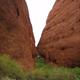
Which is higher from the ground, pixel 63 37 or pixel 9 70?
pixel 9 70

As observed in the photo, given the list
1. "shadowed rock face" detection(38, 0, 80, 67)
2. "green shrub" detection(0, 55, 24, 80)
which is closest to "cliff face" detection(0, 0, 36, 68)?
"green shrub" detection(0, 55, 24, 80)

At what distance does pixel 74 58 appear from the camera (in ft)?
43.8

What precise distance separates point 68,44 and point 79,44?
1.12 m

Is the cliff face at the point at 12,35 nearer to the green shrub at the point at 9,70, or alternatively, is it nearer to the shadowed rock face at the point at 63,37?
the green shrub at the point at 9,70

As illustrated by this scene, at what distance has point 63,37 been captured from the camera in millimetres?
14844

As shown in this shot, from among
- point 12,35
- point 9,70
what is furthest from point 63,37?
point 9,70

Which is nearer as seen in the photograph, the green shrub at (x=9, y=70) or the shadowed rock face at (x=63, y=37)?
the green shrub at (x=9, y=70)

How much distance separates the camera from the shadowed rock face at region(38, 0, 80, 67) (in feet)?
44.3

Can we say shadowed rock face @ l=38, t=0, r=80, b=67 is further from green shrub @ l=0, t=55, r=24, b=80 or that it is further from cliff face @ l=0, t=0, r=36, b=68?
green shrub @ l=0, t=55, r=24, b=80

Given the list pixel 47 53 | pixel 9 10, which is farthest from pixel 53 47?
pixel 9 10

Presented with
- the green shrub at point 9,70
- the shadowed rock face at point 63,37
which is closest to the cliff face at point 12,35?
the green shrub at point 9,70

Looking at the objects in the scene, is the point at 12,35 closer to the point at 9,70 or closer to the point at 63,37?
the point at 9,70

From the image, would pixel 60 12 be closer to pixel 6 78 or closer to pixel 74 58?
pixel 74 58

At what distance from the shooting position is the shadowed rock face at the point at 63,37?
44.3ft
